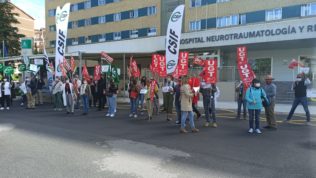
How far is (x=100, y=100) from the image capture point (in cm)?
1878

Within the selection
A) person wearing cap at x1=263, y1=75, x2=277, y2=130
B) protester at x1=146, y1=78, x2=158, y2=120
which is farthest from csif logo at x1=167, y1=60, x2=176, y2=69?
person wearing cap at x1=263, y1=75, x2=277, y2=130

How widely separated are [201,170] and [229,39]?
25.5m

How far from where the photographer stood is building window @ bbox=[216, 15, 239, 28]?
38459mm

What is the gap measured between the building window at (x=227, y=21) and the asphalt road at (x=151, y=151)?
26.5 meters

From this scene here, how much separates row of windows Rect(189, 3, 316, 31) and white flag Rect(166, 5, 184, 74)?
19972mm

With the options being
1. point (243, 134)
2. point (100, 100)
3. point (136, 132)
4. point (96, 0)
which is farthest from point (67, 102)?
point (96, 0)

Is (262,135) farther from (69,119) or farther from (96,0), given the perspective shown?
(96,0)

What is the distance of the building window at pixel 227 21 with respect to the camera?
126 ft

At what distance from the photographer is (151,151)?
348 inches

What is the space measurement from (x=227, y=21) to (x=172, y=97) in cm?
2549

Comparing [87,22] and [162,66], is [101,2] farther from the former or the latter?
[162,66]

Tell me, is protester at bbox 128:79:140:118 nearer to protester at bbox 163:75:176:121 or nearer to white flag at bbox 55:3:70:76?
protester at bbox 163:75:176:121

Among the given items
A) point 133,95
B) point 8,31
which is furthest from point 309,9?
point 8,31

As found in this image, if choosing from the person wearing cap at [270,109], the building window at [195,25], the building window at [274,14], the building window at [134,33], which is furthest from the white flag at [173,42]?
the building window at [134,33]
